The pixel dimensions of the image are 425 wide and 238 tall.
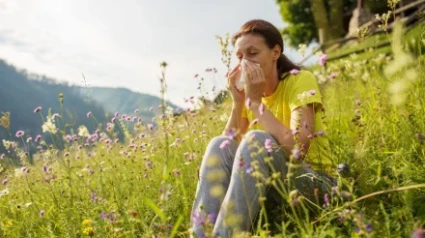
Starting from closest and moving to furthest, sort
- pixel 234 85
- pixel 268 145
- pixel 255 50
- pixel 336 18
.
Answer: pixel 268 145
pixel 255 50
pixel 234 85
pixel 336 18

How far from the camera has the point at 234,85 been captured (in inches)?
102

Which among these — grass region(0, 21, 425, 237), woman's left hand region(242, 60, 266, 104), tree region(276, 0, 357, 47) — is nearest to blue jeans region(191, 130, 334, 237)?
grass region(0, 21, 425, 237)

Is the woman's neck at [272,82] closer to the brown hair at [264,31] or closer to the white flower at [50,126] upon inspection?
the brown hair at [264,31]

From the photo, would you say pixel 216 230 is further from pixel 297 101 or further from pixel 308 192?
pixel 297 101

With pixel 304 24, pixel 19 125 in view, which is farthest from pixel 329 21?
pixel 19 125

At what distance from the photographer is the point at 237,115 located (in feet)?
8.91

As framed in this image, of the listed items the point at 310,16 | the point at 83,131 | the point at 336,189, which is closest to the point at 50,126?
the point at 83,131

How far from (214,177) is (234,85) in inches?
22.5

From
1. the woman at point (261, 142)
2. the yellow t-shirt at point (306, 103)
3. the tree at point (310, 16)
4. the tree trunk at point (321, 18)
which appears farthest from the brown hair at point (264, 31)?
the tree at point (310, 16)

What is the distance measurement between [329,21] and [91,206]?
21622 millimetres

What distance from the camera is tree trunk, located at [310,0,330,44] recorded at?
2022 centimetres

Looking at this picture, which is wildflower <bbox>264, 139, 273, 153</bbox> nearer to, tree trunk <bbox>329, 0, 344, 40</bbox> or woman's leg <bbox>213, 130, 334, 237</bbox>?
woman's leg <bbox>213, 130, 334, 237</bbox>

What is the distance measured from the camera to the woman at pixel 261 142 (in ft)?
6.71

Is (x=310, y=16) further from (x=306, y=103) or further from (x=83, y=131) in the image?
(x=306, y=103)
